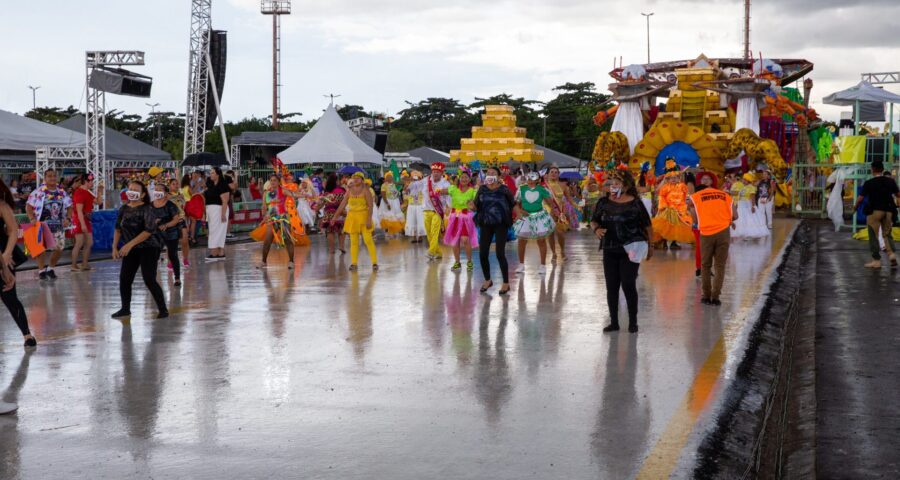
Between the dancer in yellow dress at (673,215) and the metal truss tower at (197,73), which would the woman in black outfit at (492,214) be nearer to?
the dancer in yellow dress at (673,215)

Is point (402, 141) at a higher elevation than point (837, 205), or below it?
higher

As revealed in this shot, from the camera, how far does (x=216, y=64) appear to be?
4812cm

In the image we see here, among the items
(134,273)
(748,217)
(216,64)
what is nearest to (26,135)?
(134,273)

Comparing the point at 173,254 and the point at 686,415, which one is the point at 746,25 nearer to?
the point at 173,254

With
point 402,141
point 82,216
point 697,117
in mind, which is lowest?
point 82,216

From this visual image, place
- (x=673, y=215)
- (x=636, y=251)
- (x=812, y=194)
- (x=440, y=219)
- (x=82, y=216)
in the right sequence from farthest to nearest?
(x=812, y=194) → (x=673, y=215) → (x=440, y=219) → (x=82, y=216) → (x=636, y=251)

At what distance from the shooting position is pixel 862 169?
26.6 m

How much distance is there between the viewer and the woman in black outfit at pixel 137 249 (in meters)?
11.4

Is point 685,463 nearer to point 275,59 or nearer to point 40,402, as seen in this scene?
point 40,402

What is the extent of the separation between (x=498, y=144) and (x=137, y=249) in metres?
43.7

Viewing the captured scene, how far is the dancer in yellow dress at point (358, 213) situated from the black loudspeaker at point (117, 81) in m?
14.0

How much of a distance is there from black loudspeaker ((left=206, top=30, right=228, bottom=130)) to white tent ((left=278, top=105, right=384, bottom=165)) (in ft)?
55.4

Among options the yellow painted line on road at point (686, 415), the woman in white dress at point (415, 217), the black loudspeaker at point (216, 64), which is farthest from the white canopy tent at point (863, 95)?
the black loudspeaker at point (216, 64)

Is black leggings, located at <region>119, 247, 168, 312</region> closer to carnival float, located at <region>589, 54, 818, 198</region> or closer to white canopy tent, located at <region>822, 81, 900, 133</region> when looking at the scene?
white canopy tent, located at <region>822, 81, 900, 133</region>
